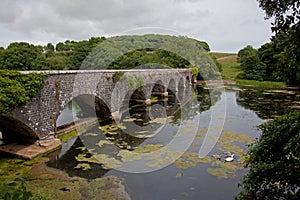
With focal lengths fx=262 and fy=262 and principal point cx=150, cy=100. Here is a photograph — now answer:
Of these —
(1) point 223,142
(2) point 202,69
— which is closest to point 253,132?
(1) point 223,142

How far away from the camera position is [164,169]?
11.0 metres

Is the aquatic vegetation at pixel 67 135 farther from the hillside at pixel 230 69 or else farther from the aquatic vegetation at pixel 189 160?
the hillside at pixel 230 69

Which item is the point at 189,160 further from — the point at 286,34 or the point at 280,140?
the point at 286,34

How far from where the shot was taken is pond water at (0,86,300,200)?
950cm

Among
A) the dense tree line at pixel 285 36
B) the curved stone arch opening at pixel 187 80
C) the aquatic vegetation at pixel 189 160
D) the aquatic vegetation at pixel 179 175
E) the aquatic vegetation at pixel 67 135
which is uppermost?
the dense tree line at pixel 285 36

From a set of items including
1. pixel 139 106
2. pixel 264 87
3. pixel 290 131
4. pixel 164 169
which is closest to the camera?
pixel 290 131

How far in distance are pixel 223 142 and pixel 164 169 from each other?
190 inches

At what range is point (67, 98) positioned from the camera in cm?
1410

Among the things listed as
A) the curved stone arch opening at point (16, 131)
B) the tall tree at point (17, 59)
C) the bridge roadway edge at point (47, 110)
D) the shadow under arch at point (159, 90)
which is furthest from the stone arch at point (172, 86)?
the curved stone arch opening at point (16, 131)

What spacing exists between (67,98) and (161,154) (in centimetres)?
588

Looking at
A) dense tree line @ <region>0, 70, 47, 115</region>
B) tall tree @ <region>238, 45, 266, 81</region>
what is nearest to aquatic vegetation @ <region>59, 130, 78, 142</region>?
dense tree line @ <region>0, 70, 47, 115</region>

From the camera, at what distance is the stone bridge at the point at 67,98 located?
12.0 metres

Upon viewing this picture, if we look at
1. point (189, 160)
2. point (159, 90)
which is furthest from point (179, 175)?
point (159, 90)

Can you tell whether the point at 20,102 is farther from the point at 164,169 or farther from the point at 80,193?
the point at 164,169
